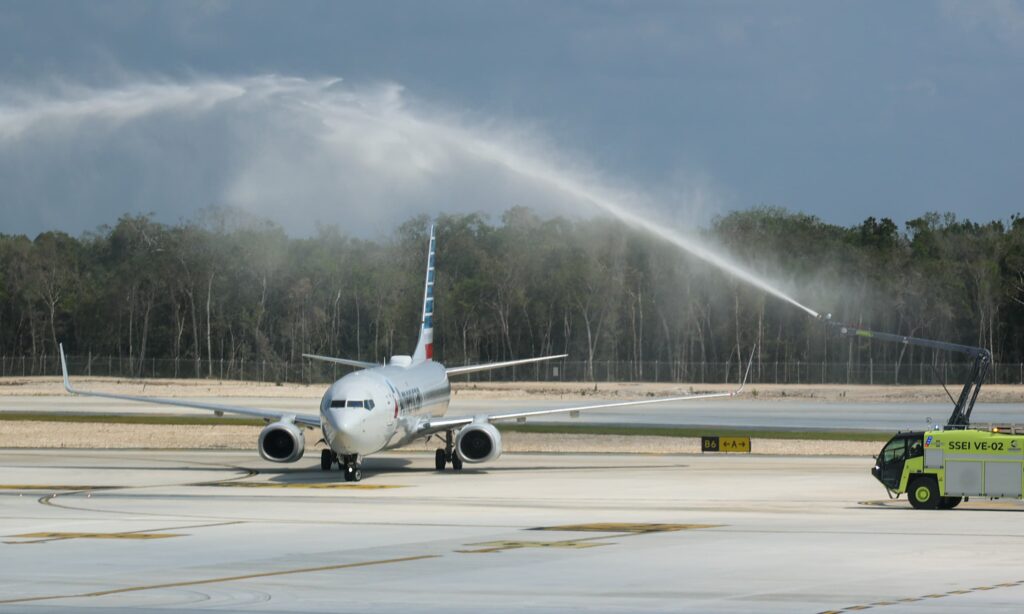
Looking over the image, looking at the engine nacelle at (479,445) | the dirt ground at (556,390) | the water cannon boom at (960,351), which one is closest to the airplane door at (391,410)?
the engine nacelle at (479,445)

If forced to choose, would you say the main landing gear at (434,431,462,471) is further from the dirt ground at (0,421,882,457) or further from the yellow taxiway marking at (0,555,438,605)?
the yellow taxiway marking at (0,555,438,605)

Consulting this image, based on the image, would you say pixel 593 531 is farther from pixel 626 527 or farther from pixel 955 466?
pixel 955 466

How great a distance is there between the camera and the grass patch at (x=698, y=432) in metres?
70.9

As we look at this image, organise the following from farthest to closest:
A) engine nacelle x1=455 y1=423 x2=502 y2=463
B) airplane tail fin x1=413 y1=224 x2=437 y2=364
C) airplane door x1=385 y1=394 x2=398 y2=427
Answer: airplane tail fin x1=413 y1=224 x2=437 y2=364 → engine nacelle x1=455 y1=423 x2=502 y2=463 → airplane door x1=385 y1=394 x2=398 y2=427

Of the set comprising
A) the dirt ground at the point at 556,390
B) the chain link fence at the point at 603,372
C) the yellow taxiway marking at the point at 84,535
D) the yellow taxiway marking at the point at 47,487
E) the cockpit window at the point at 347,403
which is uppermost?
the chain link fence at the point at 603,372

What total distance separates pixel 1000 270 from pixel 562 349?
5323cm

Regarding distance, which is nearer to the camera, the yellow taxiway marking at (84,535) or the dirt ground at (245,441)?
the yellow taxiway marking at (84,535)

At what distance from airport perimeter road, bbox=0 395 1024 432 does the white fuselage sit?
1245 inches

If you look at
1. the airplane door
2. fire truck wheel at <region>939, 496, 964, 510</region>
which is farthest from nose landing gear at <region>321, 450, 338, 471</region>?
fire truck wheel at <region>939, 496, 964, 510</region>

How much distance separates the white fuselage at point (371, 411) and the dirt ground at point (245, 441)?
1376 centimetres

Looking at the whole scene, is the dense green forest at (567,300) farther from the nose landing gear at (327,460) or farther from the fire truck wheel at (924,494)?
the fire truck wheel at (924,494)

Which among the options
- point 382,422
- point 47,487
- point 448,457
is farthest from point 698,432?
point 47,487

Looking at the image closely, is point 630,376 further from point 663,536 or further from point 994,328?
point 663,536

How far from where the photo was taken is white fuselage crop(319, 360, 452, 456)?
46.6 meters
